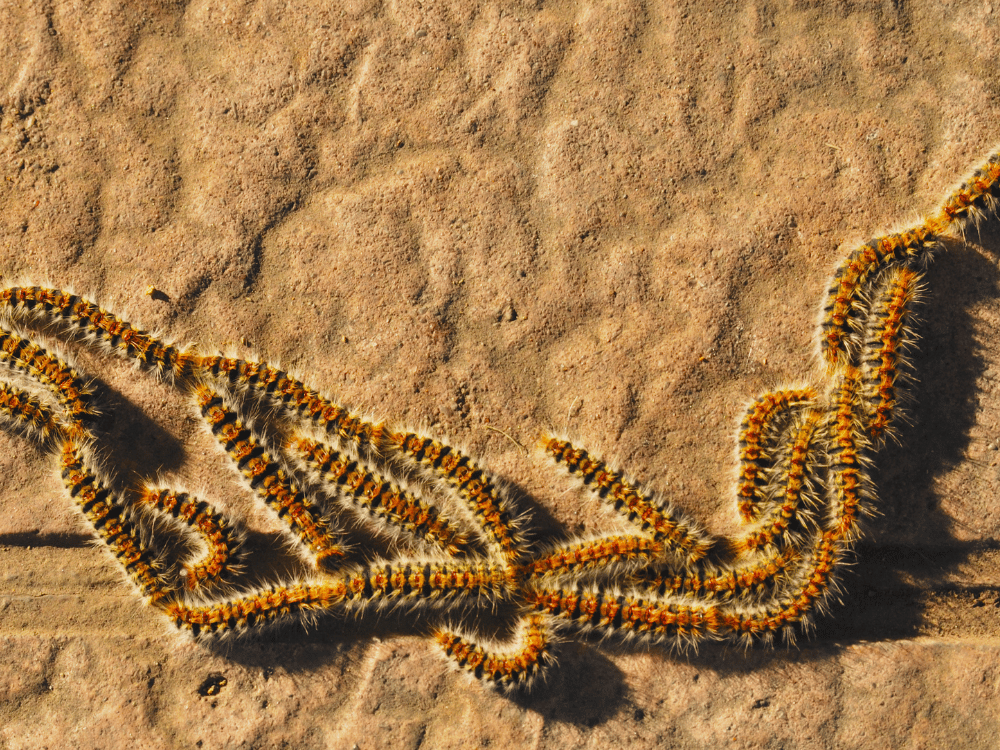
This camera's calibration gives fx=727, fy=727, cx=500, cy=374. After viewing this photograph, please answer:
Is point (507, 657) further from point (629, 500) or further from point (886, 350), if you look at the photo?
point (886, 350)

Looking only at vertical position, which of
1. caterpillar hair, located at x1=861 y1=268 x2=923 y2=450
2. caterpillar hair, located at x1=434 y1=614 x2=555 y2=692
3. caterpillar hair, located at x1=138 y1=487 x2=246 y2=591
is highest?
caterpillar hair, located at x1=861 y1=268 x2=923 y2=450

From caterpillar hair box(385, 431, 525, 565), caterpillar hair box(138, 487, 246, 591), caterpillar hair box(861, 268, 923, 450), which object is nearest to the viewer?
caterpillar hair box(861, 268, 923, 450)

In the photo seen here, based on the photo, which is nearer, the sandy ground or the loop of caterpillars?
the loop of caterpillars

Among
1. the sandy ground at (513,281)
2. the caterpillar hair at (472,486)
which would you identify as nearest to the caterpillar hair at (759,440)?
the sandy ground at (513,281)

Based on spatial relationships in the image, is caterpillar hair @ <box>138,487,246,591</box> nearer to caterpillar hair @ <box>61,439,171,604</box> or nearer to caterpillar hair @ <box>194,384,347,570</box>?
caterpillar hair @ <box>61,439,171,604</box>

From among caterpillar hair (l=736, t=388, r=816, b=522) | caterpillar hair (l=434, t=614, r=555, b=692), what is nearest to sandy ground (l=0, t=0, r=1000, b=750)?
caterpillar hair (l=736, t=388, r=816, b=522)

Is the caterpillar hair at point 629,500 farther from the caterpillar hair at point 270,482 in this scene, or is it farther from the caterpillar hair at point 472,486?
the caterpillar hair at point 270,482
